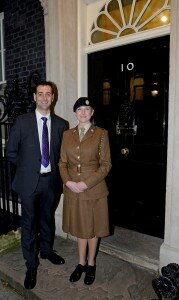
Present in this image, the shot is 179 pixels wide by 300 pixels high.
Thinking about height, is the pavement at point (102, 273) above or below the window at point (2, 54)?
below

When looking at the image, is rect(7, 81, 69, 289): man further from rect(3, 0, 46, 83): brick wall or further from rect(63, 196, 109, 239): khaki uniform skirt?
rect(3, 0, 46, 83): brick wall

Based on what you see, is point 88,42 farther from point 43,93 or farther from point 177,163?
point 177,163

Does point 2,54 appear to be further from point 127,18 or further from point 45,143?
point 45,143

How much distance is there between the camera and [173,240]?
3156mm

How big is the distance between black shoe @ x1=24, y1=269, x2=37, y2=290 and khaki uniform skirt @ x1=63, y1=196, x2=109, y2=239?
0.73 meters

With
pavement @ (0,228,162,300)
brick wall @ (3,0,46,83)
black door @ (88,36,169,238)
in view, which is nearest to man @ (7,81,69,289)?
pavement @ (0,228,162,300)

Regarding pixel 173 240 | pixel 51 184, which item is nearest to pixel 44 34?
pixel 51 184

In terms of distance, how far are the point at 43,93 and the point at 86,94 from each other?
111cm

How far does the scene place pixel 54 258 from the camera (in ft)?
11.9

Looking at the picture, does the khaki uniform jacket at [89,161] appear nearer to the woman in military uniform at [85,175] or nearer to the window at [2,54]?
the woman in military uniform at [85,175]

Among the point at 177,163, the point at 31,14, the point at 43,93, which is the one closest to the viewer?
the point at 177,163

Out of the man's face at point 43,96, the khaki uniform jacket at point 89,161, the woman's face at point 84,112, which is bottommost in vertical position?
the khaki uniform jacket at point 89,161

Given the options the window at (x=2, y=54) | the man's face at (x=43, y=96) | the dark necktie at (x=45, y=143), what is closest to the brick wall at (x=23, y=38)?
the window at (x=2, y=54)

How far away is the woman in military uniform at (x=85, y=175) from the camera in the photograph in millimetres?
3000
